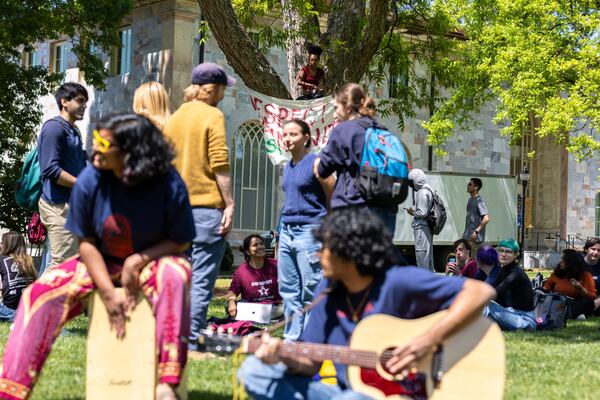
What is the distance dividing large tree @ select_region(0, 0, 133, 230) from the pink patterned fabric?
15145 millimetres

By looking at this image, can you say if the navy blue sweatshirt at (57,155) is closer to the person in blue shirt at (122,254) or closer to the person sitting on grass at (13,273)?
the person sitting on grass at (13,273)

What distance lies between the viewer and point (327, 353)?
12.8ft

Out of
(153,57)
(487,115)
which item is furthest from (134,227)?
(487,115)

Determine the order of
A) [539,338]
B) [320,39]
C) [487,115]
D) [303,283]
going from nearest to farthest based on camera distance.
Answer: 1. [303,283]
2. [539,338]
3. [320,39]
4. [487,115]

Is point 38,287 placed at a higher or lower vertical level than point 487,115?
lower

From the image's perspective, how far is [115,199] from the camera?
13.9ft

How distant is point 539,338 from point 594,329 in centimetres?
139

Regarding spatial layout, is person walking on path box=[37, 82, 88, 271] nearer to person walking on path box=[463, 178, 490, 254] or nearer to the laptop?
the laptop

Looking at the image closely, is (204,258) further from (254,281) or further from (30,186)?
(254,281)

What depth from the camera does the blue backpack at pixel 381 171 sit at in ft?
18.8

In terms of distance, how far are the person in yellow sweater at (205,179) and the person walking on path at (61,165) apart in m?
1.33

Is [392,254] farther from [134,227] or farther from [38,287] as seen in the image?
[38,287]

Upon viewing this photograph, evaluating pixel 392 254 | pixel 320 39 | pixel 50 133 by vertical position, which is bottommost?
pixel 392 254

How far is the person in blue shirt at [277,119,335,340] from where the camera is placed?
6527mm
